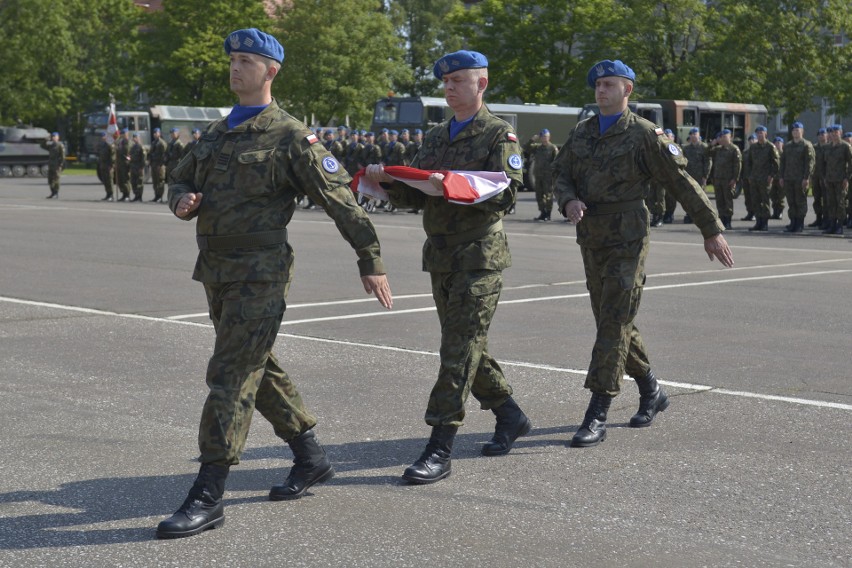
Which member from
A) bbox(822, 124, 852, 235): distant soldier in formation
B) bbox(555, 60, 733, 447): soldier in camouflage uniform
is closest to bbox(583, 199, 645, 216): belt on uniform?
bbox(555, 60, 733, 447): soldier in camouflage uniform

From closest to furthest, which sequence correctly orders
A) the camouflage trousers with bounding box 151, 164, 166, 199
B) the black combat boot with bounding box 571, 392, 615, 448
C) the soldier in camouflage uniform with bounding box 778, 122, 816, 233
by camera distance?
the black combat boot with bounding box 571, 392, 615, 448 → the soldier in camouflage uniform with bounding box 778, 122, 816, 233 → the camouflage trousers with bounding box 151, 164, 166, 199

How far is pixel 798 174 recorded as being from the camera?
24.7 metres

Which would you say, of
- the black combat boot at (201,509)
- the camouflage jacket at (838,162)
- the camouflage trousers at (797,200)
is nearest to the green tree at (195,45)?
the camouflage trousers at (797,200)

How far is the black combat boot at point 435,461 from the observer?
5852 mm

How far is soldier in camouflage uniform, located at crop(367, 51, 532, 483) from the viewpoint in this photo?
5969mm

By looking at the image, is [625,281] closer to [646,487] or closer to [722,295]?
[646,487]

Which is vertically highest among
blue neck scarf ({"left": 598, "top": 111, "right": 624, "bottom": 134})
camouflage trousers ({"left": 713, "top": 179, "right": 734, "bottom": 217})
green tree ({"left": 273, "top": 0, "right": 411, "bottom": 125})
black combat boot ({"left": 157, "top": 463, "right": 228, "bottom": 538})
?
green tree ({"left": 273, "top": 0, "right": 411, "bottom": 125})

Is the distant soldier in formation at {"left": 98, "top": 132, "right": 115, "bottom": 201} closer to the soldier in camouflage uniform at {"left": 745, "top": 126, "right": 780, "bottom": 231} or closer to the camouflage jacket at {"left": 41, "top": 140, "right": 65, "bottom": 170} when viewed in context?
the camouflage jacket at {"left": 41, "top": 140, "right": 65, "bottom": 170}

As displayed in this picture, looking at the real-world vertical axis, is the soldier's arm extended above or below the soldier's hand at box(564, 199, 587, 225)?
above

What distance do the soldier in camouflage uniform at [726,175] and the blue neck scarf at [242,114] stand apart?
21984mm

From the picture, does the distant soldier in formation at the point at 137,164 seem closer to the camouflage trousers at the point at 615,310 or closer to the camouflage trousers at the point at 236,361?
the camouflage trousers at the point at 615,310

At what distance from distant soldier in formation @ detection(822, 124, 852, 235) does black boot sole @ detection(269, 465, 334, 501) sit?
778 inches

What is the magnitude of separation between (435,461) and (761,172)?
70.5ft

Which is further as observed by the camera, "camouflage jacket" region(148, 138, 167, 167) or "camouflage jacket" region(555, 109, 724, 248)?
"camouflage jacket" region(148, 138, 167, 167)
